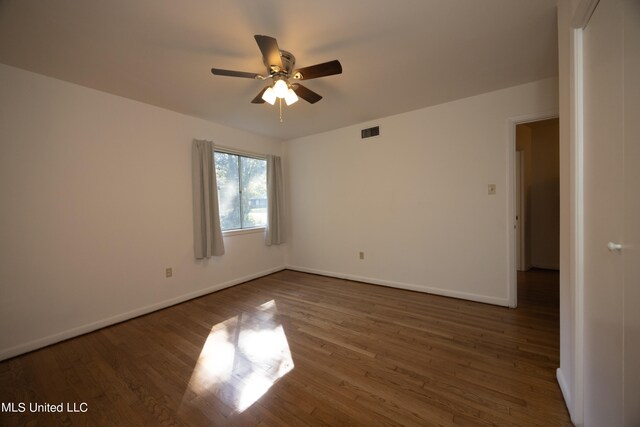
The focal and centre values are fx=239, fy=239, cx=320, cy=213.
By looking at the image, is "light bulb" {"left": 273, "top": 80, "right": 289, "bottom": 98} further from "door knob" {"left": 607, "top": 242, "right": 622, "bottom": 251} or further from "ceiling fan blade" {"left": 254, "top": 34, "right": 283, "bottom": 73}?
"door knob" {"left": 607, "top": 242, "right": 622, "bottom": 251}

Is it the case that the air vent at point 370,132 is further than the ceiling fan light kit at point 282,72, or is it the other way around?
the air vent at point 370,132

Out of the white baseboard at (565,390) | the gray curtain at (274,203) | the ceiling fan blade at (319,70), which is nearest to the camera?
the white baseboard at (565,390)

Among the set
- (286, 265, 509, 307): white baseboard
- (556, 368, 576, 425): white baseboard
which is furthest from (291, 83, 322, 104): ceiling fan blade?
(286, 265, 509, 307): white baseboard

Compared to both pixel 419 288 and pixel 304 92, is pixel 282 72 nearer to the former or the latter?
pixel 304 92

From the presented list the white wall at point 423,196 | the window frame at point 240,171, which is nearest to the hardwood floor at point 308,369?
the white wall at point 423,196

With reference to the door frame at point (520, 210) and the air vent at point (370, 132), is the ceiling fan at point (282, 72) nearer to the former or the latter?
the air vent at point (370, 132)

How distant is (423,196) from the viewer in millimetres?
3303

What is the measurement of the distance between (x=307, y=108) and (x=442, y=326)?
9.67 feet

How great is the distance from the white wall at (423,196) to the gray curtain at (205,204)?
5.42ft

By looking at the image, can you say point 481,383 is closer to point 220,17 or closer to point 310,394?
point 310,394

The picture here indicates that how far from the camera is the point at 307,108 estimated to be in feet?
10.2

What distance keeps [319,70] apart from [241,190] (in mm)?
2776

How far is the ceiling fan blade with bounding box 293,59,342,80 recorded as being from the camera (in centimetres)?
166

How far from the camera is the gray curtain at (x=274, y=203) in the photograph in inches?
174
